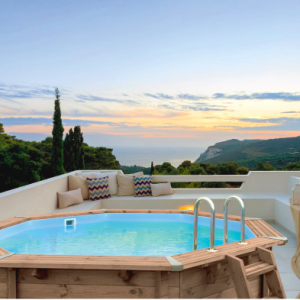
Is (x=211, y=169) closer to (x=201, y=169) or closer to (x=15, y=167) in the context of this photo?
(x=201, y=169)

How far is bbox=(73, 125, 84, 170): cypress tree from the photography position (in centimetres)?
1222

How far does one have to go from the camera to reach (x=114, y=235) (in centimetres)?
404

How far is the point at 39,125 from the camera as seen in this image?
11617 mm

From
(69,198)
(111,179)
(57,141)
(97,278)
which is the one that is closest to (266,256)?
(97,278)

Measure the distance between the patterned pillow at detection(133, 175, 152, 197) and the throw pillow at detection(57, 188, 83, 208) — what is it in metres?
1.12

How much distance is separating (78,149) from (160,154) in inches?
121

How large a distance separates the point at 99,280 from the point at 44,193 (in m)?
3.03

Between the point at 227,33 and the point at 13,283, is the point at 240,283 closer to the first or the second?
the point at 13,283

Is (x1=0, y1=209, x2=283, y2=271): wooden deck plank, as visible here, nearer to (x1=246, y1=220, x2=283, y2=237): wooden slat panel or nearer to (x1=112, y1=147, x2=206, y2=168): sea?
(x1=246, y1=220, x2=283, y2=237): wooden slat panel

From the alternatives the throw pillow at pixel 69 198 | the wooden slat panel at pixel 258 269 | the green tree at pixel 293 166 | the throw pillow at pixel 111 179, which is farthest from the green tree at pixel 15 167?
the wooden slat panel at pixel 258 269

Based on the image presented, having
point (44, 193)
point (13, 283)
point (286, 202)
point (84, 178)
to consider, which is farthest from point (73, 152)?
point (13, 283)

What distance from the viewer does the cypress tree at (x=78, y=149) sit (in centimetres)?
1222

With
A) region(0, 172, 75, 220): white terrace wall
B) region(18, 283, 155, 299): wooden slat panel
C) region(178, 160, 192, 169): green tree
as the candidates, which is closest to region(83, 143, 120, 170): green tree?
region(178, 160, 192, 169): green tree

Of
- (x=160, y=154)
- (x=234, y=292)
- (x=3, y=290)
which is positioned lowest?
(x=234, y=292)
